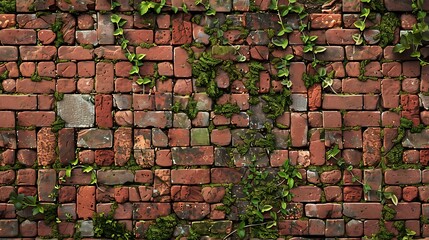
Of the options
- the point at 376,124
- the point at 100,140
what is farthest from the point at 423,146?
the point at 100,140

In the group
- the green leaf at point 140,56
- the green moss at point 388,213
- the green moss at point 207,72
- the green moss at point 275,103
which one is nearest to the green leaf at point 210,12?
the green moss at point 207,72

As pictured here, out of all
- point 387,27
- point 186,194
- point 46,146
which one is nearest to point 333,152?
point 387,27

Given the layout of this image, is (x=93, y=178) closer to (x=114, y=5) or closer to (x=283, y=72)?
(x=114, y=5)

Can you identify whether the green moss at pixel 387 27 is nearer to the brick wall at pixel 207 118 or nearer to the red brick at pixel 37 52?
the brick wall at pixel 207 118

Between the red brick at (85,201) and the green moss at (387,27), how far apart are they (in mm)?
2156

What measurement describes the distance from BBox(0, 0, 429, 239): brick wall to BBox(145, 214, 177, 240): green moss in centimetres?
4

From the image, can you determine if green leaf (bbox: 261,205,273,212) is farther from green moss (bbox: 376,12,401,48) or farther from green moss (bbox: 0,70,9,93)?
green moss (bbox: 0,70,9,93)

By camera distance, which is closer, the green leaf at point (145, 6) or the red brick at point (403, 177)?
the green leaf at point (145, 6)

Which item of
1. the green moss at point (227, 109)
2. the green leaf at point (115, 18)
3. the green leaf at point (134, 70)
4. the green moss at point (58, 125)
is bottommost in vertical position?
the green moss at point (58, 125)

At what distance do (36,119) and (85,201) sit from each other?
626 millimetres

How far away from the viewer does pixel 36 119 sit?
3.47 m

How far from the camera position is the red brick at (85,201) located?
3.48 metres

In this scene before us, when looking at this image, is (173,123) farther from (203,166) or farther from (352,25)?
(352,25)

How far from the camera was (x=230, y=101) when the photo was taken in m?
3.49
